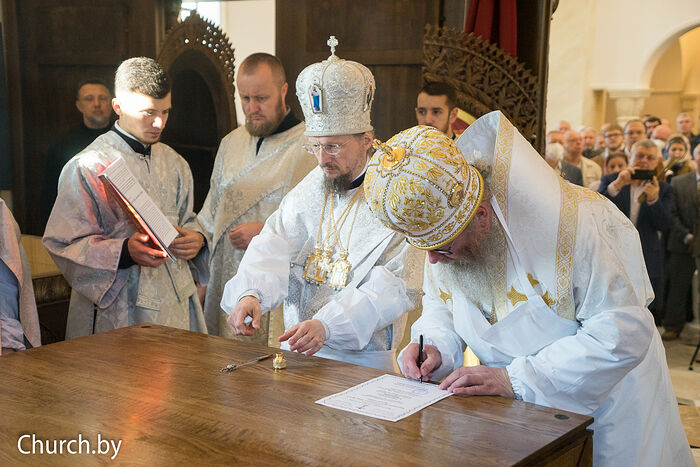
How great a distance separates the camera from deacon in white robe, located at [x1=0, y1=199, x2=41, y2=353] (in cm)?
312

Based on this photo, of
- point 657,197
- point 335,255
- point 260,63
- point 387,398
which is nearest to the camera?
point 387,398

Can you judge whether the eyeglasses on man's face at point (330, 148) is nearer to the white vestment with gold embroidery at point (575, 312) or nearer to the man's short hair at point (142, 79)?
the white vestment with gold embroidery at point (575, 312)

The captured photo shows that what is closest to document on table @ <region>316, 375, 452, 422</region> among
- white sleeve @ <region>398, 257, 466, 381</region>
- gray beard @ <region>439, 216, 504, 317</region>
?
white sleeve @ <region>398, 257, 466, 381</region>

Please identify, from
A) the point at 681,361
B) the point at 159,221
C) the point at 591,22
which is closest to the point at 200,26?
the point at 159,221

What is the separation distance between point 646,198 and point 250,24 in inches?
139

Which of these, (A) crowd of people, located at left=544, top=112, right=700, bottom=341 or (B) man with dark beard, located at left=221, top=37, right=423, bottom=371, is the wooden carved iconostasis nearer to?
(B) man with dark beard, located at left=221, top=37, right=423, bottom=371

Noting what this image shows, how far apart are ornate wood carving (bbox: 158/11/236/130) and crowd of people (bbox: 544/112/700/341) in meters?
2.92

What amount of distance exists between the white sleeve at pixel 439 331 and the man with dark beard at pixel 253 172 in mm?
1670

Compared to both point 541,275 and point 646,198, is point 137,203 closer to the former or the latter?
point 541,275

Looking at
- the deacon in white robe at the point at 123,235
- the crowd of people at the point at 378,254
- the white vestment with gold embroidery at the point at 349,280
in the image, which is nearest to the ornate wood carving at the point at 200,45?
the crowd of people at the point at 378,254

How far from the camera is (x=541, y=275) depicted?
207 centimetres

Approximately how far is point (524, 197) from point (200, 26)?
3623 millimetres

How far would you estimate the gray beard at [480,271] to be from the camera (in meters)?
2.16

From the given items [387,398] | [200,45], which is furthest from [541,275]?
[200,45]
